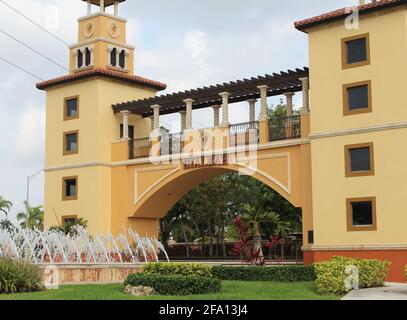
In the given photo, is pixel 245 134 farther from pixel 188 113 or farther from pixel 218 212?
pixel 218 212

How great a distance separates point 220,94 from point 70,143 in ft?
29.9

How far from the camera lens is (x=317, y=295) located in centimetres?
1833

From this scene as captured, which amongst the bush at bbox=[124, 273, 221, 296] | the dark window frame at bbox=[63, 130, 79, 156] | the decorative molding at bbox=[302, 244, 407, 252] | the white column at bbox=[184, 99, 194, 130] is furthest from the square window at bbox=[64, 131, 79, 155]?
the bush at bbox=[124, 273, 221, 296]

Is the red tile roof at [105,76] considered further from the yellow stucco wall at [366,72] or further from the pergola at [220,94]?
the yellow stucco wall at [366,72]

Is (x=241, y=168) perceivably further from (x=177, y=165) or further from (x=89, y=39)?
(x=89, y=39)

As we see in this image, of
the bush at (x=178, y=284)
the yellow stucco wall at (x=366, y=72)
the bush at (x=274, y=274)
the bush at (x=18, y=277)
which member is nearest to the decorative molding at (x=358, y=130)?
the yellow stucco wall at (x=366, y=72)

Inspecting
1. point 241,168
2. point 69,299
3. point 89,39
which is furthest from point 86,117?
point 69,299

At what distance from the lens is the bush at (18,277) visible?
59.7 ft

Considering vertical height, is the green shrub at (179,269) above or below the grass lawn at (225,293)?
above

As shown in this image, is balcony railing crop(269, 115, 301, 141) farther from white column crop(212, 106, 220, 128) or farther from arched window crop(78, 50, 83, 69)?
arched window crop(78, 50, 83, 69)

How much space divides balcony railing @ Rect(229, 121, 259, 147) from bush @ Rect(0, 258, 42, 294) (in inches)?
485

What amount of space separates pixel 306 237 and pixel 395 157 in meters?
4.75

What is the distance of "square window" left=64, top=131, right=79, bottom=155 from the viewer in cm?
3450

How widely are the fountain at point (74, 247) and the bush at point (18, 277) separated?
3.26 m
